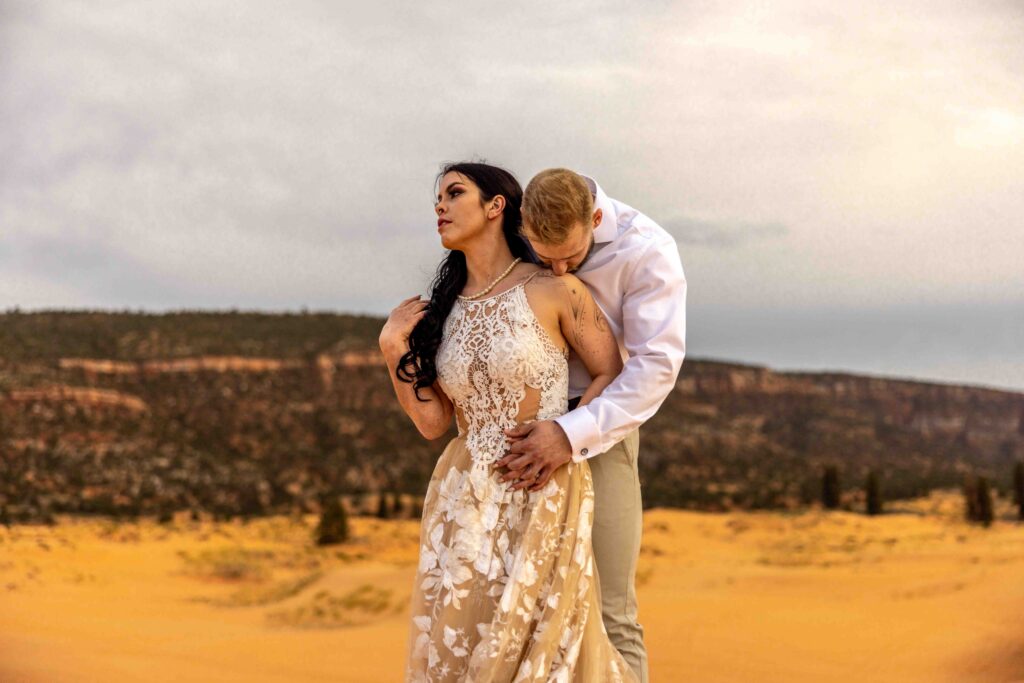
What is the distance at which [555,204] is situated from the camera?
315 cm

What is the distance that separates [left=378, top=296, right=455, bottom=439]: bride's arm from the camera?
11.9ft

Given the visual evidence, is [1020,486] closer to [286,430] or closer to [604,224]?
[604,224]

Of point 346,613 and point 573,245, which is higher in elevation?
point 573,245

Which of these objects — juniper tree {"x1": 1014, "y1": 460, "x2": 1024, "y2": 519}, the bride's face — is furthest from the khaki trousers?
juniper tree {"x1": 1014, "y1": 460, "x2": 1024, "y2": 519}

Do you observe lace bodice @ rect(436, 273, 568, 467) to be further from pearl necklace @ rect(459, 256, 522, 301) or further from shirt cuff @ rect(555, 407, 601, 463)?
shirt cuff @ rect(555, 407, 601, 463)

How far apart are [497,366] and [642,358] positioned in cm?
47

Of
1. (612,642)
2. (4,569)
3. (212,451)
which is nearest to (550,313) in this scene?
(612,642)

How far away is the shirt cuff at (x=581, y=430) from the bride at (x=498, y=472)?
0.12m

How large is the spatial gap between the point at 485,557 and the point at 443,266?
105 centimetres

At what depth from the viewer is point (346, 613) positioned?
14102 millimetres

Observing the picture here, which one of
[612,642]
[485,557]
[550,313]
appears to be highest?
[550,313]

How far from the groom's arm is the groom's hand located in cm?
4

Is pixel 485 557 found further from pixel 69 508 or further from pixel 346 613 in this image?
pixel 69 508

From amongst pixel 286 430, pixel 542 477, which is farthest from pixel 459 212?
pixel 286 430
